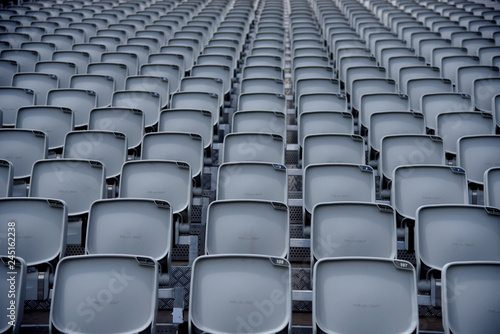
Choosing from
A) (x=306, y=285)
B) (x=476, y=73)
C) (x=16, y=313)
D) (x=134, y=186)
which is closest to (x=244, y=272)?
(x=306, y=285)

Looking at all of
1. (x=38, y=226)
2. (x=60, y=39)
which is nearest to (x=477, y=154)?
(x=38, y=226)

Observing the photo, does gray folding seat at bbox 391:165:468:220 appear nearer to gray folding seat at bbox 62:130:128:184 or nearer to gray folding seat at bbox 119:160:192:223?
gray folding seat at bbox 119:160:192:223

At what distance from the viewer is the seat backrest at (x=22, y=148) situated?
3.99 metres

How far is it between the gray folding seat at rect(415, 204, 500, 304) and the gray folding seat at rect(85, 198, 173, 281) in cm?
141

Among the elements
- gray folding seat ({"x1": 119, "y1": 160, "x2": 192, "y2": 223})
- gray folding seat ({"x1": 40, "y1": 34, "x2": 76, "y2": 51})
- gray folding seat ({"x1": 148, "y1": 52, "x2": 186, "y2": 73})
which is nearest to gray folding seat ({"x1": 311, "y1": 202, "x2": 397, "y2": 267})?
gray folding seat ({"x1": 119, "y1": 160, "x2": 192, "y2": 223})

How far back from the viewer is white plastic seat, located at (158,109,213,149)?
14.6 feet

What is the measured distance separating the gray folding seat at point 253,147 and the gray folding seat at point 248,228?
957 mm

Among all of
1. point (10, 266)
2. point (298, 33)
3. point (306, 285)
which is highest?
point (298, 33)

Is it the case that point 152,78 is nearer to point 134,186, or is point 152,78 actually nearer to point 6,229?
point 134,186

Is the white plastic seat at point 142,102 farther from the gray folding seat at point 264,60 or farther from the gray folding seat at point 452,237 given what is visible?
the gray folding seat at point 452,237

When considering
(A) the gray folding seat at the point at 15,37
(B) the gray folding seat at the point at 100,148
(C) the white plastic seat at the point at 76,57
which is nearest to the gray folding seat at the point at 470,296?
(B) the gray folding seat at the point at 100,148

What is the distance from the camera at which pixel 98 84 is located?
17.8 ft

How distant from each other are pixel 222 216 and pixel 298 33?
578cm

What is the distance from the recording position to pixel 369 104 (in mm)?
4852
